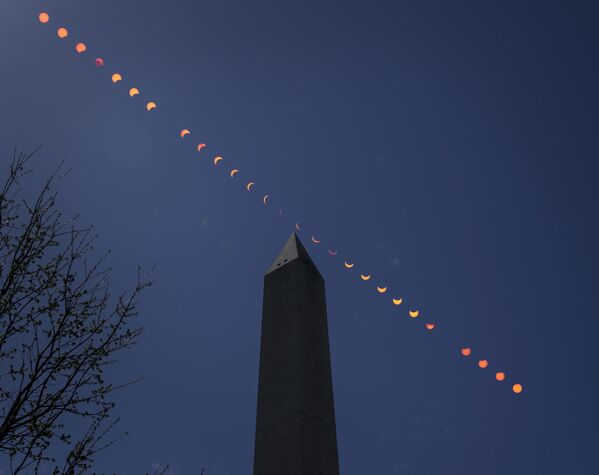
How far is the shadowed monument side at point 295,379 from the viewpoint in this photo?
8.65 metres

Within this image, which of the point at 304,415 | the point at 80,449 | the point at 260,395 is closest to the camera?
the point at 80,449

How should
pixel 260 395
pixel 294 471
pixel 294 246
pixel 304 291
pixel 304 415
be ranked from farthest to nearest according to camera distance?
1. pixel 294 246
2. pixel 304 291
3. pixel 260 395
4. pixel 304 415
5. pixel 294 471

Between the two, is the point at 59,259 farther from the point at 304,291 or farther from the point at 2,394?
the point at 304,291

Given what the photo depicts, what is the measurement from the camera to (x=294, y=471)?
324 inches

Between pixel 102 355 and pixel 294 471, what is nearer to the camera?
pixel 102 355

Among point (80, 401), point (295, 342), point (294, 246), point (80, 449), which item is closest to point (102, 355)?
point (80, 401)

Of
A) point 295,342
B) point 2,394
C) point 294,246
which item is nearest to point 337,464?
point 295,342

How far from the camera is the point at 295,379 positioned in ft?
30.8

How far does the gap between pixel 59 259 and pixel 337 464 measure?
21.1 feet

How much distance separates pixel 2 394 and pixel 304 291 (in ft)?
22.8

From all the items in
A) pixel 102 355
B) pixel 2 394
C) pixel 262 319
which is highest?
pixel 262 319

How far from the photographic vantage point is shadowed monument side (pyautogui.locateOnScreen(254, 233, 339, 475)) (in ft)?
28.4

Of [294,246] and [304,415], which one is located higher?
[294,246]

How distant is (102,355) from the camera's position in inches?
215
